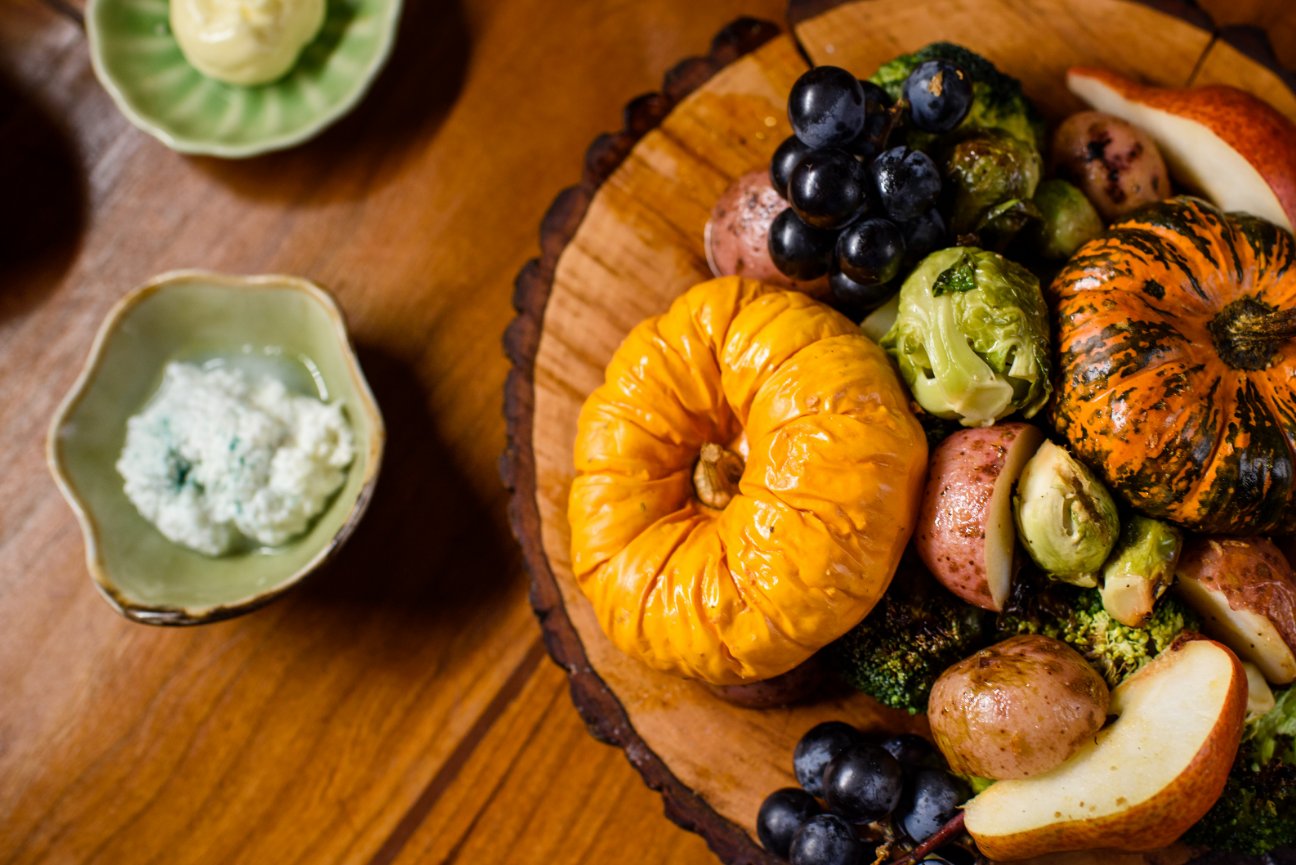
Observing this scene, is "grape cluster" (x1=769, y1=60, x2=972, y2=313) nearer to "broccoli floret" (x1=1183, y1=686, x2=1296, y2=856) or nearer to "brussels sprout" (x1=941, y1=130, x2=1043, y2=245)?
"brussels sprout" (x1=941, y1=130, x2=1043, y2=245)

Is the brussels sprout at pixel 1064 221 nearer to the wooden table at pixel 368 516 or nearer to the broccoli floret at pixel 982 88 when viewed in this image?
the broccoli floret at pixel 982 88

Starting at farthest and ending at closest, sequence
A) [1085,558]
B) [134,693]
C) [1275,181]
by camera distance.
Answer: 1. [134,693]
2. [1275,181]
3. [1085,558]

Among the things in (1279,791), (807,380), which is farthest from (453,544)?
(1279,791)

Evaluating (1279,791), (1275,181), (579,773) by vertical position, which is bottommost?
(579,773)

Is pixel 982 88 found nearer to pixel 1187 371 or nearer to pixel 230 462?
pixel 1187 371

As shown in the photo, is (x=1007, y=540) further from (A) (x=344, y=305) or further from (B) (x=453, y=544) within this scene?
(A) (x=344, y=305)

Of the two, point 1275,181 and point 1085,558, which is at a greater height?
point 1275,181

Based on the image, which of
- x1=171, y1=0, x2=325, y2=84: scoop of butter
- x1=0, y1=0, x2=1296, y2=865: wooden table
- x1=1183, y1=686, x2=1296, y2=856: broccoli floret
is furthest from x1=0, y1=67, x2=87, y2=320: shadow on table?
x1=1183, y1=686, x2=1296, y2=856: broccoli floret

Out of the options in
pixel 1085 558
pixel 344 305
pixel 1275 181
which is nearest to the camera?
pixel 1085 558

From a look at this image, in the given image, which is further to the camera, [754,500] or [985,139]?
[985,139]
